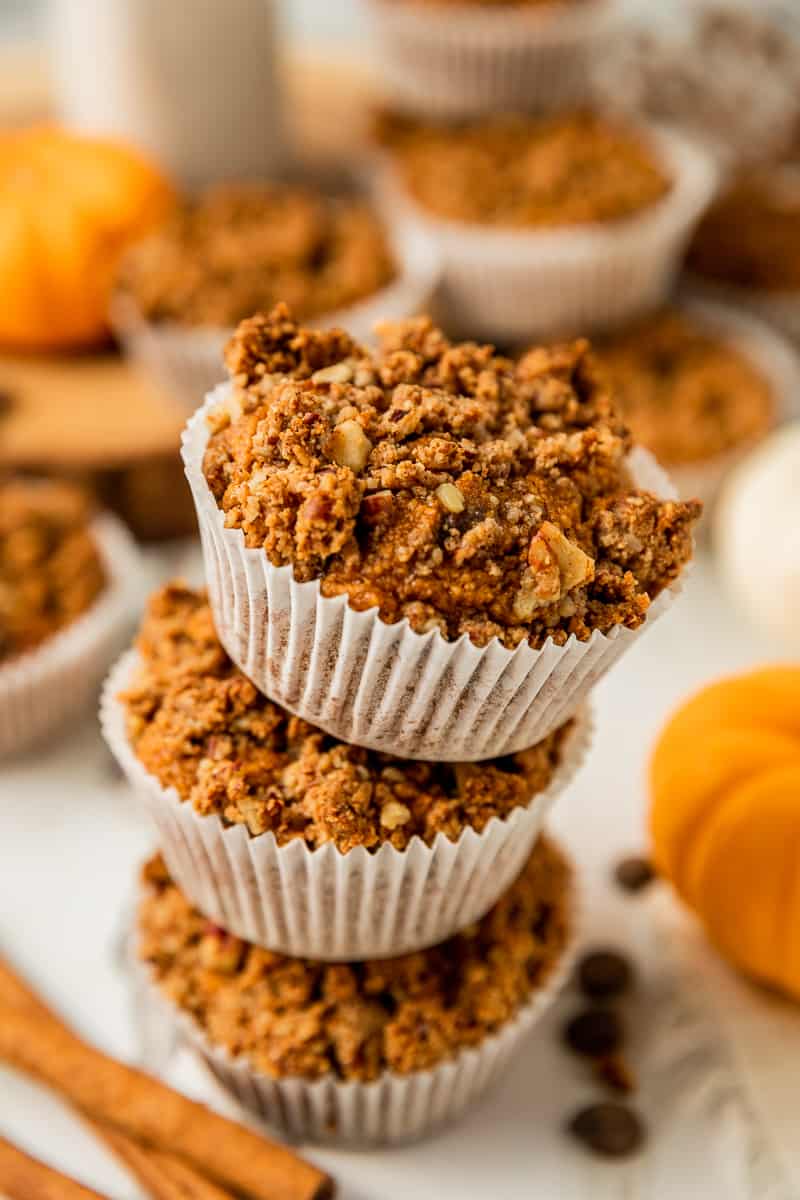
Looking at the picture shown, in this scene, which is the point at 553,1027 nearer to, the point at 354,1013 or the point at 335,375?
the point at 354,1013

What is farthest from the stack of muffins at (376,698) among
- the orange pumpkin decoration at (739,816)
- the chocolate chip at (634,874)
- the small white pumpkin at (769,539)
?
the small white pumpkin at (769,539)

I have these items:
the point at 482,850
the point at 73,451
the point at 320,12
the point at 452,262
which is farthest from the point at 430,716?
the point at 320,12

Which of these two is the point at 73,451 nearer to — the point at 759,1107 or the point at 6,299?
the point at 6,299

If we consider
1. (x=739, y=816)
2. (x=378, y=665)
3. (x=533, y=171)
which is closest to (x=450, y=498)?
(x=378, y=665)

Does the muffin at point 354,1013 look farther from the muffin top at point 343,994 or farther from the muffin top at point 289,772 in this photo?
the muffin top at point 289,772

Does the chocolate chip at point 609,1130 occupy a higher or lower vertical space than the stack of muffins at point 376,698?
lower

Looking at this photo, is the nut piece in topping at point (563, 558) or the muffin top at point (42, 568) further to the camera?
the muffin top at point (42, 568)
